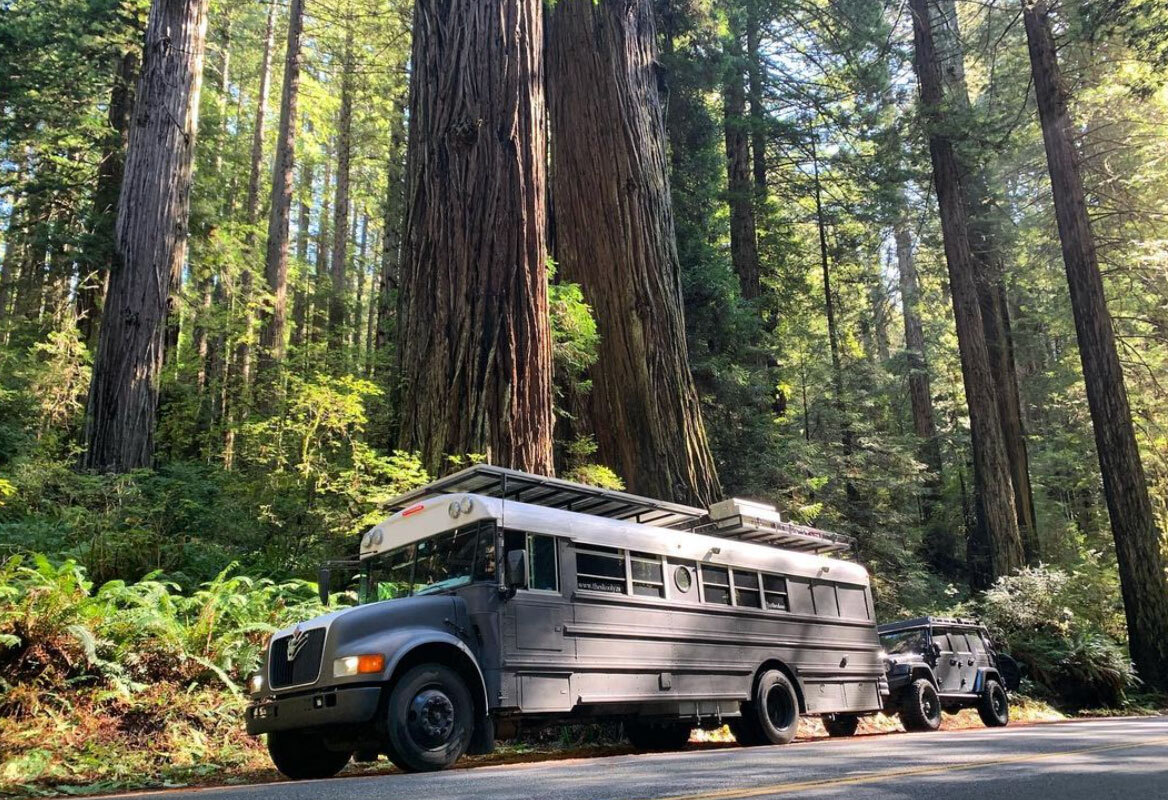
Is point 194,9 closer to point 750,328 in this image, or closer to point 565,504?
point 565,504

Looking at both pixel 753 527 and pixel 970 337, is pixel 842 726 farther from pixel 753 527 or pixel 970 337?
pixel 970 337

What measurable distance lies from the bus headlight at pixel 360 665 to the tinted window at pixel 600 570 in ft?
8.19

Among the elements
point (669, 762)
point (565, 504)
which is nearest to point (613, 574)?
point (565, 504)

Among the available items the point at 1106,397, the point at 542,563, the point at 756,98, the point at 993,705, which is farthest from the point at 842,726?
the point at 756,98

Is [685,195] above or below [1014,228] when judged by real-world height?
below

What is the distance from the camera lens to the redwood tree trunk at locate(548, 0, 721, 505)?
14.4m

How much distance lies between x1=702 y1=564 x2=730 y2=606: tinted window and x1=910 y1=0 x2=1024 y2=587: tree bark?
13308 mm

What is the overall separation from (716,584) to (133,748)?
21.0 ft

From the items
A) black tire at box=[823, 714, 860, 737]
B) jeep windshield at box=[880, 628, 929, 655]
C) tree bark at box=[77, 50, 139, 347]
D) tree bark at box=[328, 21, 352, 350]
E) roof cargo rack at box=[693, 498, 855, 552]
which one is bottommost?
black tire at box=[823, 714, 860, 737]

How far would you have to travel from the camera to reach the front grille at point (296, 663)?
6777mm

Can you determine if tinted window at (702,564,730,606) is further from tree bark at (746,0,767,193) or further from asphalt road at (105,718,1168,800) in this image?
tree bark at (746,0,767,193)

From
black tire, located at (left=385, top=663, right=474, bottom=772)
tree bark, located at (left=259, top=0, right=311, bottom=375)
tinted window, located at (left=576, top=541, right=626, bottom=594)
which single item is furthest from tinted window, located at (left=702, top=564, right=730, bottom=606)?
tree bark, located at (left=259, top=0, right=311, bottom=375)

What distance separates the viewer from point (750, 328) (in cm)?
2033

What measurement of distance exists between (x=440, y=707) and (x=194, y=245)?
15987 millimetres
